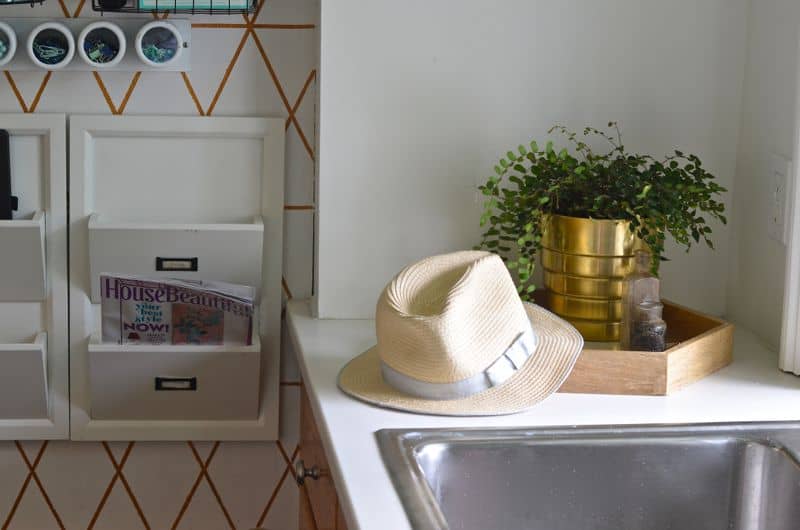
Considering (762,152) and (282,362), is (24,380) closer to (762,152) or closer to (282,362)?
(282,362)

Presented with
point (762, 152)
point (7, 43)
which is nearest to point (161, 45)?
point (7, 43)

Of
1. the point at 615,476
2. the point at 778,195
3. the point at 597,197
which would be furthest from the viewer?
the point at 778,195

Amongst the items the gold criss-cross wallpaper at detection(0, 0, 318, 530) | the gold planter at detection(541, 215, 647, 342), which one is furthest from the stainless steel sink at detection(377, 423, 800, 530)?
the gold criss-cross wallpaper at detection(0, 0, 318, 530)

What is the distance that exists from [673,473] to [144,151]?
103cm

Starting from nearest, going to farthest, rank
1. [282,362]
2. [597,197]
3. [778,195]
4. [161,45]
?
[597,197]
[778,195]
[161,45]
[282,362]

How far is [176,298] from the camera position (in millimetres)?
1854

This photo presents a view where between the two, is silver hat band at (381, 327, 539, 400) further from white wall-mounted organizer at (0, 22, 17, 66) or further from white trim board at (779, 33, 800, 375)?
white wall-mounted organizer at (0, 22, 17, 66)

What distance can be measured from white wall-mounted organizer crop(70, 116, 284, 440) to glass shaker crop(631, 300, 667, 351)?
65cm

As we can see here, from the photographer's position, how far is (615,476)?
1.38 meters

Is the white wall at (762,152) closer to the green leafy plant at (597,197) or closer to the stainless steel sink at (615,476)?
the green leafy plant at (597,197)

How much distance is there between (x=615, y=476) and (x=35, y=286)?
1037mm

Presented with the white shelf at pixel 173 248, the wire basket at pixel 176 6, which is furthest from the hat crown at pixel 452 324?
the wire basket at pixel 176 6

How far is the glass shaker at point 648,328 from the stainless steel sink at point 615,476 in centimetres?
20

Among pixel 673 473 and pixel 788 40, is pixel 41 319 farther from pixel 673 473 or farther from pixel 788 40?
pixel 788 40
